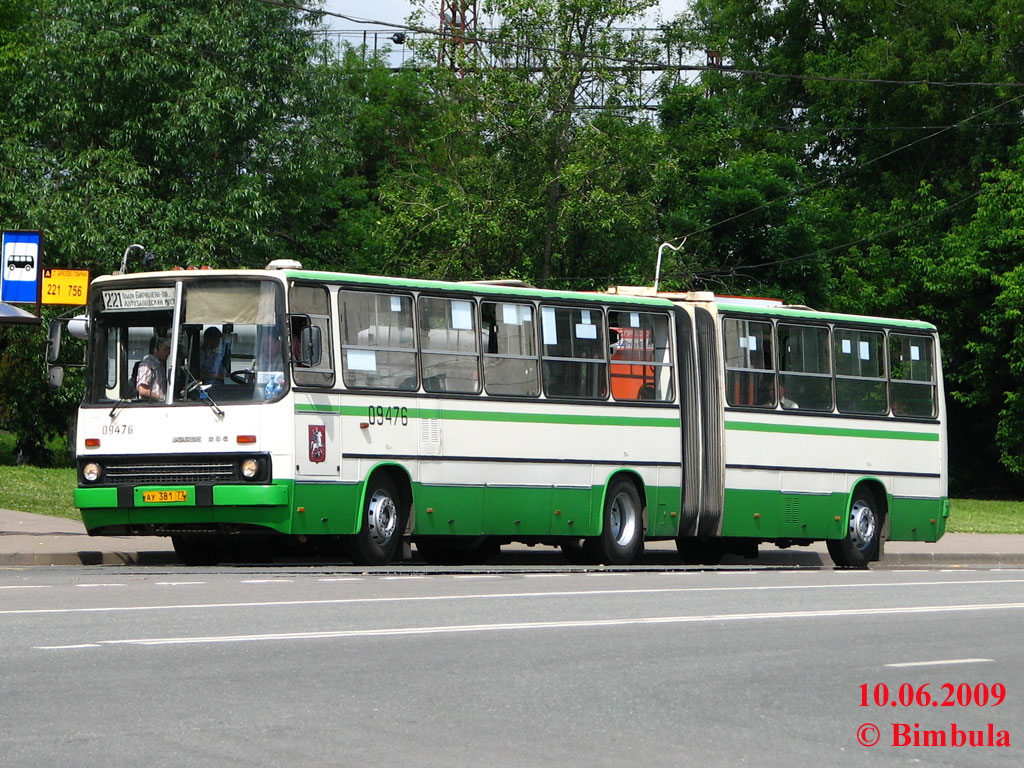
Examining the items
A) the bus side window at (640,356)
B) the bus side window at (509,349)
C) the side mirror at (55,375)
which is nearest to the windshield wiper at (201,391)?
the side mirror at (55,375)

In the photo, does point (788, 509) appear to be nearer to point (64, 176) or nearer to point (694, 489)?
point (694, 489)

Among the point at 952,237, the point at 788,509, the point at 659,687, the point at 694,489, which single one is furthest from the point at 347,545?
the point at 952,237

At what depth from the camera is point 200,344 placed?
758 inches

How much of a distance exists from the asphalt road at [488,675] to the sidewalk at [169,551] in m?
3.35

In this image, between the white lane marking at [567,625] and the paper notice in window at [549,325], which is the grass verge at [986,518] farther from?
the white lane marking at [567,625]

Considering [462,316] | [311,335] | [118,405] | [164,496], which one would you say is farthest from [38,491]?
[311,335]

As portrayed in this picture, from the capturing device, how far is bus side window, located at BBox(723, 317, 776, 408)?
24.0 metres

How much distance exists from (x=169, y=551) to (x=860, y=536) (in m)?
9.45

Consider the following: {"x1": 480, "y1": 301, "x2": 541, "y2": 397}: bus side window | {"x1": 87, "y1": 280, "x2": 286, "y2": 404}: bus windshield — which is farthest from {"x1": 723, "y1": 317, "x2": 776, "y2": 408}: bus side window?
{"x1": 87, "y1": 280, "x2": 286, "y2": 404}: bus windshield

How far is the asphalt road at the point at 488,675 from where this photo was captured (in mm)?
7789

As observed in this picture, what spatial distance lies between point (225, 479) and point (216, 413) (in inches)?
26.7

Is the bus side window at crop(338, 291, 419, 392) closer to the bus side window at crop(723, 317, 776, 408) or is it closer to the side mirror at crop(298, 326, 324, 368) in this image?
the side mirror at crop(298, 326, 324, 368)

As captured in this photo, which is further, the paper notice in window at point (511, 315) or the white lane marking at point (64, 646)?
the paper notice in window at point (511, 315)

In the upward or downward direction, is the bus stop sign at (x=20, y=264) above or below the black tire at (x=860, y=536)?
above
